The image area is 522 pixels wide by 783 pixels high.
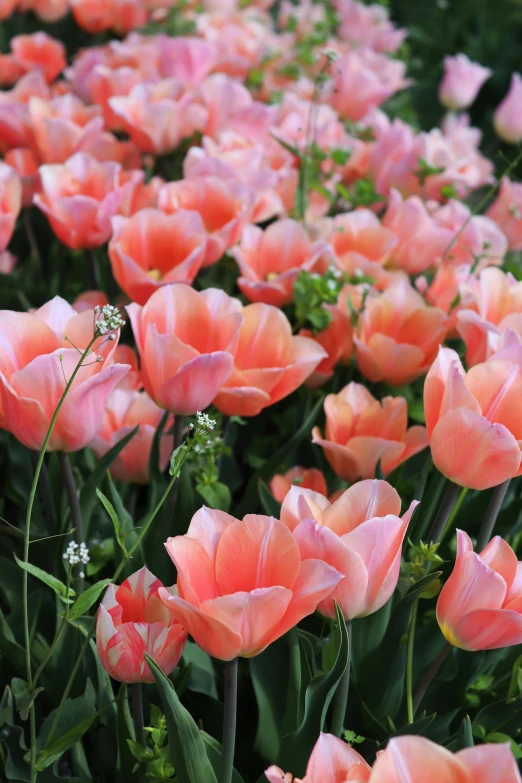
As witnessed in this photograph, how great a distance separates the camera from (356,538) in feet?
1.65

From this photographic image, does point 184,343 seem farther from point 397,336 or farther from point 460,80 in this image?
point 460,80

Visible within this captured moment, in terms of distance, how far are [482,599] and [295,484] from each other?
0.91ft

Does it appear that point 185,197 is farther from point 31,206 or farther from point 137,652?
point 137,652

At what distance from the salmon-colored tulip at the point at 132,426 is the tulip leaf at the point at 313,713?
0.30m

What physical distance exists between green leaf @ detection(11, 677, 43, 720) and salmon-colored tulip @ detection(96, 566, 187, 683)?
0.16 ft

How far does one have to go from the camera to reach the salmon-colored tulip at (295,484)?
2.55ft

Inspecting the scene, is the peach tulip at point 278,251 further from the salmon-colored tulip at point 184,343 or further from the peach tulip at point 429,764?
the peach tulip at point 429,764

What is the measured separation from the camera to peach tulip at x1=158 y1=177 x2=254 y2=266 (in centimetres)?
94

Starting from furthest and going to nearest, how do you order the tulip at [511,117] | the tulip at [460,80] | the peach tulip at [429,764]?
the tulip at [460,80] < the tulip at [511,117] < the peach tulip at [429,764]

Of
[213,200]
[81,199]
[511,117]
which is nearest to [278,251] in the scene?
[213,200]

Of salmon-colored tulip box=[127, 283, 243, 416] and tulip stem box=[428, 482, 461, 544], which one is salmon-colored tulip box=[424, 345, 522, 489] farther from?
salmon-colored tulip box=[127, 283, 243, 416]

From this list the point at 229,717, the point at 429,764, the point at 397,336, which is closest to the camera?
the point at 429,764

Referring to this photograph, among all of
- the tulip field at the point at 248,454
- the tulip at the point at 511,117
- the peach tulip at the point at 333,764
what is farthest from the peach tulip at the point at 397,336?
the tulip at the point at 511,117

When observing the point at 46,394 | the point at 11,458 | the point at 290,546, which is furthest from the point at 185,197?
the point at 290,546
